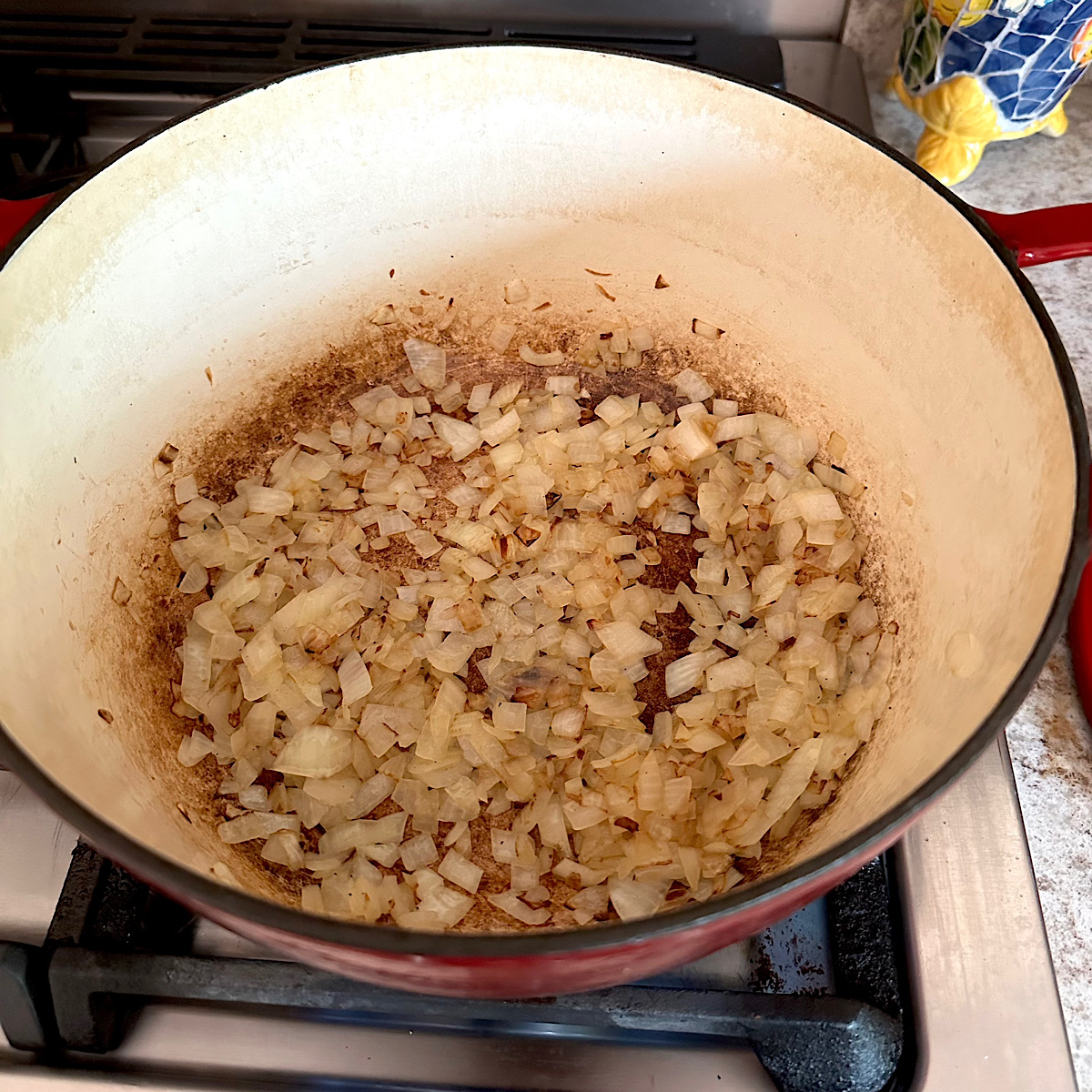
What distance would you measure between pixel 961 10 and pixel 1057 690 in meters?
0.60

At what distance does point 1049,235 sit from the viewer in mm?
697

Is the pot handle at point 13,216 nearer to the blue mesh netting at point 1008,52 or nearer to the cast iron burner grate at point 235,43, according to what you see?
the cast iron burner grate at point 235,43

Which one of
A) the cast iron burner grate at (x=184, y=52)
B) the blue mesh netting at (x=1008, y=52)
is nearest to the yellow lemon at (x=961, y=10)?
the blue mesh netting at (x=1008, y=52)

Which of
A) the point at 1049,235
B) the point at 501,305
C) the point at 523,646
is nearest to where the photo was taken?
the point at 1049,235

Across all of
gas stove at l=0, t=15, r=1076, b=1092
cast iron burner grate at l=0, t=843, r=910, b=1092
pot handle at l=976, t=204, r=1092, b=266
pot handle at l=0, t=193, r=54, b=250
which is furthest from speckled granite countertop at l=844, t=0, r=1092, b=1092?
pot handle at l=0, t=193, r=54, b=250

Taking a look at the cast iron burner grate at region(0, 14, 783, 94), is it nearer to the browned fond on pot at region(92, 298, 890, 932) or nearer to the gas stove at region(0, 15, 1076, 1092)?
the browned fond on pot at region(92, 298, 890, 932)

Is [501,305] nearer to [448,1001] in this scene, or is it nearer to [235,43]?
[235,43]

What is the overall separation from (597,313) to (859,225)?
11.0 inches

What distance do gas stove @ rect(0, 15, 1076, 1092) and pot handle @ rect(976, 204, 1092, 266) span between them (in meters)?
0.37

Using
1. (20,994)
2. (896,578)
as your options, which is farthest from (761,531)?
(20,994)

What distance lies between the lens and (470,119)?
83 centimetres

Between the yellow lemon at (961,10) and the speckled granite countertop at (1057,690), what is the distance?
17 cm

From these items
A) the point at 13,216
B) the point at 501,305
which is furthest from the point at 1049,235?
the point at 13,216

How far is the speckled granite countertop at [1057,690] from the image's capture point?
649 millimetres
